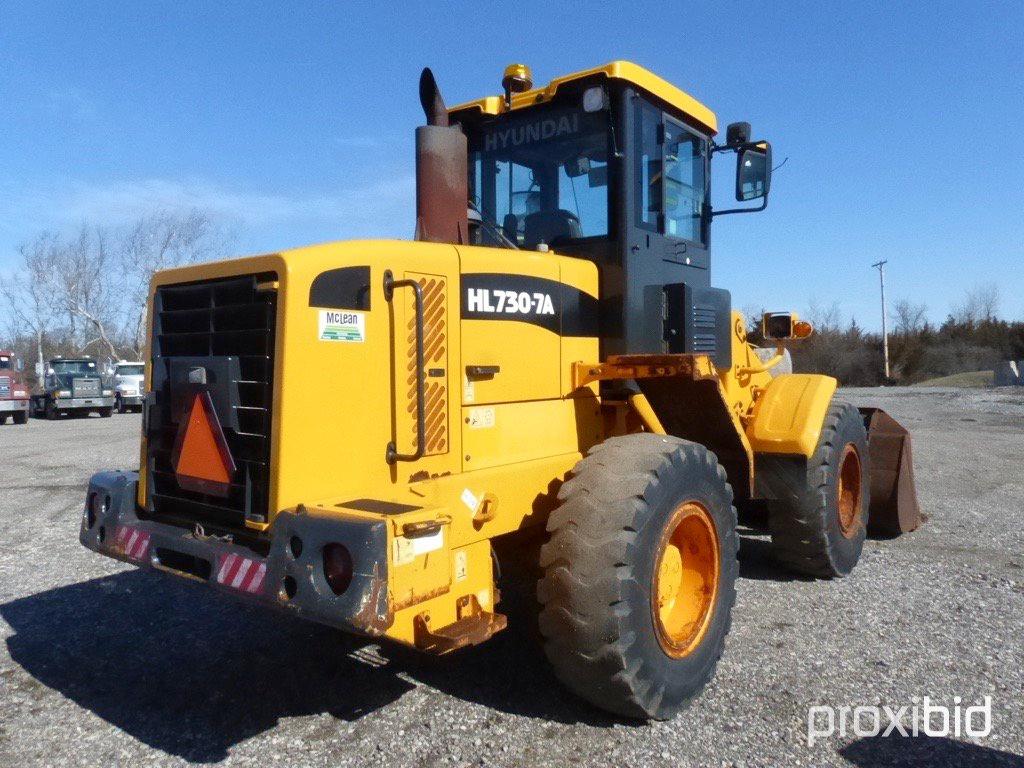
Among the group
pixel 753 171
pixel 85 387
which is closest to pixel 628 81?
pixel 753 171

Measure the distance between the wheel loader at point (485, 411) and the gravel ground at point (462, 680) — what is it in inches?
14.0

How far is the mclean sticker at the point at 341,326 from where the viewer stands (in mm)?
3143

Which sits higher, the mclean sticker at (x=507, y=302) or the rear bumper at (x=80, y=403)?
the mclean sticker at (x=507, y=302)

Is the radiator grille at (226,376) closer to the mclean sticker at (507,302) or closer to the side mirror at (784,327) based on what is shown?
the mclean sticker at (507,302)

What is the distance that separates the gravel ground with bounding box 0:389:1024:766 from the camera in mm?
3324

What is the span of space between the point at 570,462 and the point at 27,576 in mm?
4582

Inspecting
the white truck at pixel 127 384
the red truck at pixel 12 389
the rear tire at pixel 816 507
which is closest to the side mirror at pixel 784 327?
the rear tire at pixel 816 507

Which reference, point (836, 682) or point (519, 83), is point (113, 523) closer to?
point (519, 83)

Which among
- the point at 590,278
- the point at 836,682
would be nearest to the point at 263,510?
the point at 590,278

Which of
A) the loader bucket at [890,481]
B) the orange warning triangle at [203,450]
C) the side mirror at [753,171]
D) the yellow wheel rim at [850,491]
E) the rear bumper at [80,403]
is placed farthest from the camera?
the rear bumper at [80,403]

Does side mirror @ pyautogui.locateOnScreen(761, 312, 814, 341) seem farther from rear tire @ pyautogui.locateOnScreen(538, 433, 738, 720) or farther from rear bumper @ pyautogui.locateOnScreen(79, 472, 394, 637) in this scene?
rear bumper @ pyautogui.locateOnScreen(79, 472, 394, 637)

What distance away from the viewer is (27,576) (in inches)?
240

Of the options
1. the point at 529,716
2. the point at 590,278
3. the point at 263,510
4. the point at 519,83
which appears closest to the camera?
the point at 263,510

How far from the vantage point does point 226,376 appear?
330 cm
